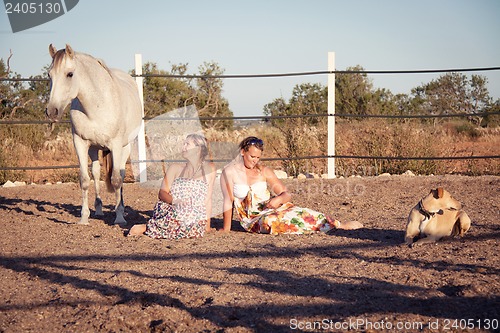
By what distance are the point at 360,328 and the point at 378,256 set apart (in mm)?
1487

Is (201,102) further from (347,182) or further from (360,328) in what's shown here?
(360,328)

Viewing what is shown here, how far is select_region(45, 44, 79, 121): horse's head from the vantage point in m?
5.23

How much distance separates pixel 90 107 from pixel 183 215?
162 centimetres

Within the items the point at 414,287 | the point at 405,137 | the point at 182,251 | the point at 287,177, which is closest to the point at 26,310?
the point at 182,251

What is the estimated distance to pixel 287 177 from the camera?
953 centimetres

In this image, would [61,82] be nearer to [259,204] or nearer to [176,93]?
[259,204]

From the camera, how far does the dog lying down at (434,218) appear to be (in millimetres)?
4145

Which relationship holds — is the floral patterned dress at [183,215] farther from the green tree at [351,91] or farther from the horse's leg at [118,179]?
the green tree at [351,91]

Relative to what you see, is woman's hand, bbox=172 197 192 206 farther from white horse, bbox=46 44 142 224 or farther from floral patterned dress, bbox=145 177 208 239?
white horse, bbox=46 44 142 224

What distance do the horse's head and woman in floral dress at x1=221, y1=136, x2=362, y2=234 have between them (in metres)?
1.69

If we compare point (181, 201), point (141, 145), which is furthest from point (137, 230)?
point (141, 145)

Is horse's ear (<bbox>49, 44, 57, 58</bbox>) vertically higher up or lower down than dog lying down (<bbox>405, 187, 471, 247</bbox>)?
higher up

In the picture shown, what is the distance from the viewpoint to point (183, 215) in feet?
16.3

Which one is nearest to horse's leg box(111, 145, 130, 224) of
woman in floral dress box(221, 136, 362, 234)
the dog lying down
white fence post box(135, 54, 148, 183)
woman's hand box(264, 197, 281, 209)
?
woman in floral dress box(221, 136, 362, 234)
